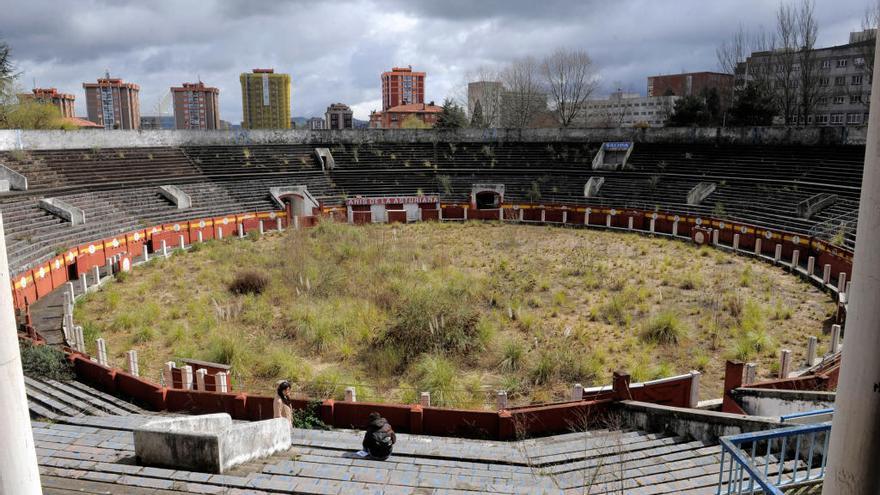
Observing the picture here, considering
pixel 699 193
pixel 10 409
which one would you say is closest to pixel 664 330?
pixel 10 409

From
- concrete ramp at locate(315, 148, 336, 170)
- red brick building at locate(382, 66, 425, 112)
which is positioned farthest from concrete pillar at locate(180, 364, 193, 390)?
red brick building at locate(382, 66, 425, 112)

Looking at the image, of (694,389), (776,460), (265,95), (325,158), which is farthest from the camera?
(265,95)

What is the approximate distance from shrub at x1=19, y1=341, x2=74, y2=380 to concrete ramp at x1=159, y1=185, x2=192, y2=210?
1995 cm

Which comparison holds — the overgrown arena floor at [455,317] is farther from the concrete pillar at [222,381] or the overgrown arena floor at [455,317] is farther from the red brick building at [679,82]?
the red brick building at [679,82]

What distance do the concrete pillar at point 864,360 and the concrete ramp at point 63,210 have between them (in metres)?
27.3

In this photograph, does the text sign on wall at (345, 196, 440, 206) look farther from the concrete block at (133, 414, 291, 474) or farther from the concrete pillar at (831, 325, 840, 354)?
the concrete block at (133, 414, 291, 474)

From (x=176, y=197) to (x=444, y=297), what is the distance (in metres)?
19.9

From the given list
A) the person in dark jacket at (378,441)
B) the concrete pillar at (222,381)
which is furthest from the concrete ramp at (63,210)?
the person in dark jacket at (378,441)

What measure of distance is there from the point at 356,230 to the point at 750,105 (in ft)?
96.0

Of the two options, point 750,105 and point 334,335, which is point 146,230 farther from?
point 750,105

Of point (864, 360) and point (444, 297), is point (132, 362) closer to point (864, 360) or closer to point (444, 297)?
point (444, 297)

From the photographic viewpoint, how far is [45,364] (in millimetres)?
11242

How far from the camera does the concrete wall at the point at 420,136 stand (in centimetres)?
3142

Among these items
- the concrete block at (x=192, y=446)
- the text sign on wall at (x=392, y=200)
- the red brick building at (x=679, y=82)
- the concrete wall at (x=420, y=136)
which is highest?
the red brick building at (x=679, y=82)
